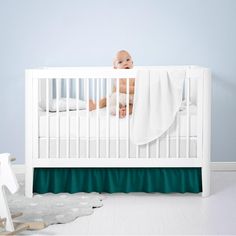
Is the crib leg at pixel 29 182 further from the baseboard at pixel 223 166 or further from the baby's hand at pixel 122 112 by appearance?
the baseboard at pixel 223 166

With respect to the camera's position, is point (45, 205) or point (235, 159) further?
point (235, 159)

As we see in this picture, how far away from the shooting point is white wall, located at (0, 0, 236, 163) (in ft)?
14.2

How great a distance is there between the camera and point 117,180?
3568 mm

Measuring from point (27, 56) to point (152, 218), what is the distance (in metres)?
1.78

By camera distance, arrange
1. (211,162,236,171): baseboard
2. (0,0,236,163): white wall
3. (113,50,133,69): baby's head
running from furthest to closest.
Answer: (211,162,236,171): baseboard → (0,0,236,163): white wall → (113,50,133,69): baby's head

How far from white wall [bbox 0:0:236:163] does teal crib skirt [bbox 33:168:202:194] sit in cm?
93

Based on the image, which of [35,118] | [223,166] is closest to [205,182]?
[223,166]

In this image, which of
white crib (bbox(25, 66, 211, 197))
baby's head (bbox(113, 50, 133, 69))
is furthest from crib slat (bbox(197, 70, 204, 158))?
baby's head (bbox(113, 50, 133, 69))

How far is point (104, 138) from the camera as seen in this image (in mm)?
3502

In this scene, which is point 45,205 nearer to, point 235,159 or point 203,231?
point 203,231

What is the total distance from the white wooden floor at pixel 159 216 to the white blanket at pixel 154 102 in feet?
1.19

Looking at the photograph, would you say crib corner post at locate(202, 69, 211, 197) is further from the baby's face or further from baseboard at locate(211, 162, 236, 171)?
baseboard at locate(211, 162, 236, 171)

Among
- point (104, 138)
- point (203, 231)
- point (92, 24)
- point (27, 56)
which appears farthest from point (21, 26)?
point (203, 231)

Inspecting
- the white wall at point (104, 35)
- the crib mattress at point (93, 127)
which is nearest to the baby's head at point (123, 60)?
the white wall at point (104, 35)
